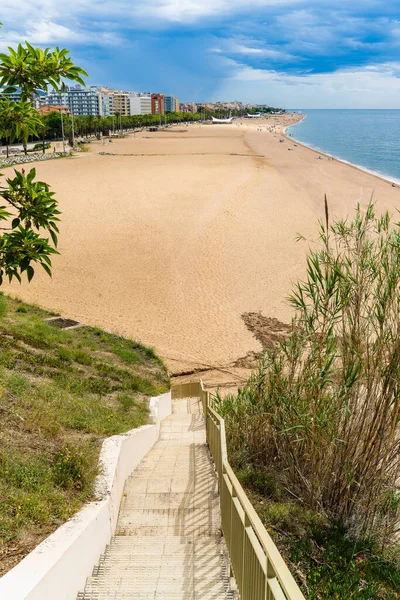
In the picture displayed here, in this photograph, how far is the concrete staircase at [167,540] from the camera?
12.0ft

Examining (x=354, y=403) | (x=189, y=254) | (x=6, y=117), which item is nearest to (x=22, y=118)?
(x=6, y=117)

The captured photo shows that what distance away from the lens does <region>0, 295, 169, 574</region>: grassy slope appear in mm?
3975

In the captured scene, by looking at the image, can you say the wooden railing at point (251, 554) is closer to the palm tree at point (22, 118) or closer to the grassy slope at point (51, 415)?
the grassy slope at point (51, 415)

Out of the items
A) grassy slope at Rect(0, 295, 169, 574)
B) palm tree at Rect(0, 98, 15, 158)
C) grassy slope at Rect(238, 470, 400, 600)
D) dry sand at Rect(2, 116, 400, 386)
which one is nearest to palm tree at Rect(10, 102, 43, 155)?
palm tree at Rect(0, 98, 15, 158)

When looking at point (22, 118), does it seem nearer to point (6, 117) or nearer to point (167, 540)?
point (6, 117)

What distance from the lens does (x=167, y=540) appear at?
4.43 m

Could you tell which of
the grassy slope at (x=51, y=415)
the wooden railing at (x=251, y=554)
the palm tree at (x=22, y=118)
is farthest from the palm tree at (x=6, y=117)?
the wooden railing at (x=251, y=554)

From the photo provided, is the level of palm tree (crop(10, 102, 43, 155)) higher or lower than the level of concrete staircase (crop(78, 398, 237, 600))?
higher

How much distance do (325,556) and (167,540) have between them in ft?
4.80

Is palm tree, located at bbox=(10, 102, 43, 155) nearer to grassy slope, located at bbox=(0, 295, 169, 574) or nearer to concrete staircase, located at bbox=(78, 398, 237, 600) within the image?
grassy slope, located at bbox=(0, 295, 169, 574)

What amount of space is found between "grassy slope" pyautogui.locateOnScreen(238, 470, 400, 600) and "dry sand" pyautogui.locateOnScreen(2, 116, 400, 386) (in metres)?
8.98

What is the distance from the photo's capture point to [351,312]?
5609 mm

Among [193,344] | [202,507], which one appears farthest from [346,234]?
[193,344]

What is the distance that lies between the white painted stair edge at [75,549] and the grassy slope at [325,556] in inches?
58.6
